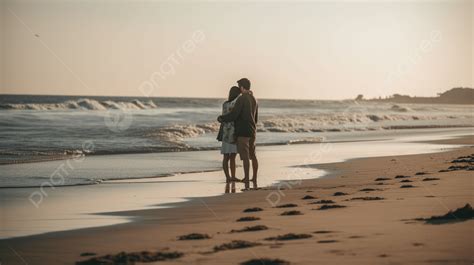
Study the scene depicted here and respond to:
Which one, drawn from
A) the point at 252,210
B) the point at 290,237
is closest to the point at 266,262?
the point at 290,237

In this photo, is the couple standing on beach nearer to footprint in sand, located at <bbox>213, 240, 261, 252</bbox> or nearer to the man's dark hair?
the man's dark hair

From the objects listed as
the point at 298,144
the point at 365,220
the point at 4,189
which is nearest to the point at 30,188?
the point at 4,189

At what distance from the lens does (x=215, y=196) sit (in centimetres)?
1208

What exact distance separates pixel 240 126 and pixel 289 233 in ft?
21.0

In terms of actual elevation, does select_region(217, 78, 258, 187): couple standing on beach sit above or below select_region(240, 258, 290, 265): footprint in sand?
above

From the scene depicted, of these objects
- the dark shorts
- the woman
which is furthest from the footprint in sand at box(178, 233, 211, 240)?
the woman

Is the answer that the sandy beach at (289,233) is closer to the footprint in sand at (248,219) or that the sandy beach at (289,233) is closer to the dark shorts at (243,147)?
the footprint in sand at (248,219)

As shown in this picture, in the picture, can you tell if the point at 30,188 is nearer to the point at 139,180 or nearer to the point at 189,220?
the point at 139,180

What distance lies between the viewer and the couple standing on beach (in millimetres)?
13750

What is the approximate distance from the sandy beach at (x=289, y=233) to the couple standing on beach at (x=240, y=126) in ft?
5.97

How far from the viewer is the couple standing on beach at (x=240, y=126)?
45.1 ft

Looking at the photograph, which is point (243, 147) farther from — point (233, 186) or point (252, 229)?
point (252, 229)

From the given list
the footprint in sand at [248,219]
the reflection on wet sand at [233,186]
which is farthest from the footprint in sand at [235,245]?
the reflection on wet sand at [233,186]

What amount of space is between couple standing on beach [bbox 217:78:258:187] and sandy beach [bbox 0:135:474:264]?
71.6 inches
